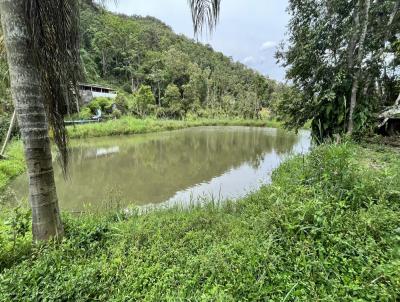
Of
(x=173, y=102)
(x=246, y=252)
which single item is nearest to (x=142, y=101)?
(x=173, y=102)

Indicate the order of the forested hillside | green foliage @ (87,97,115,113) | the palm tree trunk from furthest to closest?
the forested hillside → green foliage @ (87,97,115,113) → the palm tree trunk

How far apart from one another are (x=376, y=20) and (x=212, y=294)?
8.87 m

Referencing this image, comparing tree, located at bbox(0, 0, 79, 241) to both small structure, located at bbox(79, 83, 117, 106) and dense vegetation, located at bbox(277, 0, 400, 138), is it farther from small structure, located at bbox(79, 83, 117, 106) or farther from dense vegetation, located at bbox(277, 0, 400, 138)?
small structure, located at bbox(79, 83, 117, 106)

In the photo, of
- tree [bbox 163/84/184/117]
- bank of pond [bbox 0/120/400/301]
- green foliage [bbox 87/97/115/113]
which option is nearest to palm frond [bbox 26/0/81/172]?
bank of pond [bbox 0/120/400/301]

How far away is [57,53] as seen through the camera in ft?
7.52

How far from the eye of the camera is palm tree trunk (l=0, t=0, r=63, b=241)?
1937 mm

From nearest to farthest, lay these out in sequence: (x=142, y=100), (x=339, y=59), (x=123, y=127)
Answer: (x=339, y=59) < (x=123, y=127) < (x=142, y=100)

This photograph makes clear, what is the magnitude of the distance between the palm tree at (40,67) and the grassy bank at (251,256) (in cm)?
40

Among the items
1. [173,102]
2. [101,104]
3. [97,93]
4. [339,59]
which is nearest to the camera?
[339,59]

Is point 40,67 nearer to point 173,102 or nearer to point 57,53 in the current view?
point 57,53

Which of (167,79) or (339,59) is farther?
(167,79)

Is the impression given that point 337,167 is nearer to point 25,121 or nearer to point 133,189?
point 25,121

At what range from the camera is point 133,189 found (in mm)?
6395

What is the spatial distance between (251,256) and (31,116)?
2.36 m
